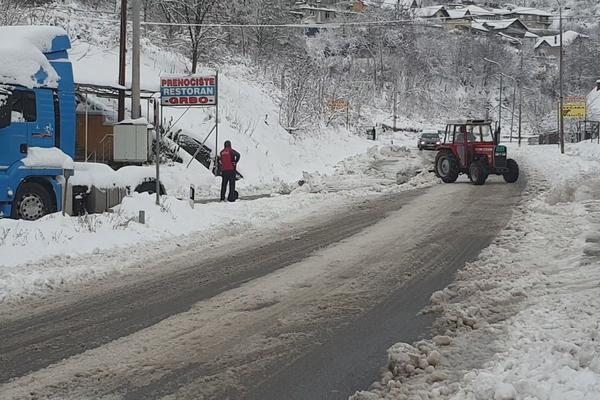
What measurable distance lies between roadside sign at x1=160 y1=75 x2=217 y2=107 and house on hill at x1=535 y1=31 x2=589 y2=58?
118 metres

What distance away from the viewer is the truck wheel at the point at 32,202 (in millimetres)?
12906

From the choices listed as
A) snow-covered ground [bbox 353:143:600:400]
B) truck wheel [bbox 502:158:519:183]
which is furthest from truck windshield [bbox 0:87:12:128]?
truck wheel [bbox 502:158:519:183]

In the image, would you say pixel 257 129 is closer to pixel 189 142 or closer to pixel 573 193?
pixel 189 142

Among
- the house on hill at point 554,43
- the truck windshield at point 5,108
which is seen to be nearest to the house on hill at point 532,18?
the house on hill at point 554,43

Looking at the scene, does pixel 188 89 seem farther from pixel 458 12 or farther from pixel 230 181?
pixel 458 12

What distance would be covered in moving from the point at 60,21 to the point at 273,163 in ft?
46.4

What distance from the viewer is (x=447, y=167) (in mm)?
23328

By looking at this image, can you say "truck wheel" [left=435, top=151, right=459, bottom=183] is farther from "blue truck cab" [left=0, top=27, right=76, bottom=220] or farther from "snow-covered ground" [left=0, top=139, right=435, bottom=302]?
"blue truck cab" [left=0, top=27, right=76, bottom=220]

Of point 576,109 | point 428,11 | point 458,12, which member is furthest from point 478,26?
point 576,109

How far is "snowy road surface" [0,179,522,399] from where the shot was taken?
195 inches

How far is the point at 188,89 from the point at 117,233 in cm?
1094

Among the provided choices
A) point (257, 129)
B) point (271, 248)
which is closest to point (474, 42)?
point (257, 129)

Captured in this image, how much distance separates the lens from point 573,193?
16219 mm

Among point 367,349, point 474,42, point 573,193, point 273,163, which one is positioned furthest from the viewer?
point 474,42
